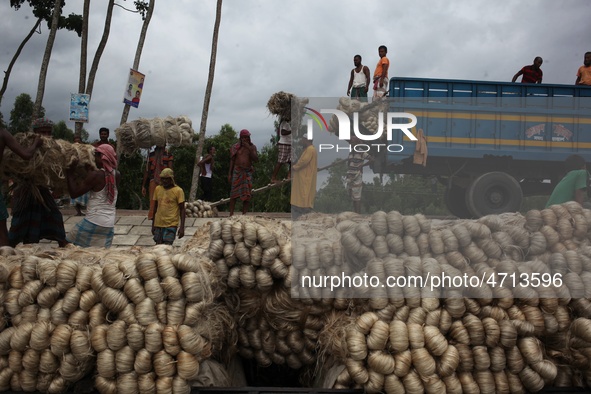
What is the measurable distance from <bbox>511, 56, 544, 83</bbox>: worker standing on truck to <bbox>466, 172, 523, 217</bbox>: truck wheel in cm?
457

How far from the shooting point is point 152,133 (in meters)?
9.80

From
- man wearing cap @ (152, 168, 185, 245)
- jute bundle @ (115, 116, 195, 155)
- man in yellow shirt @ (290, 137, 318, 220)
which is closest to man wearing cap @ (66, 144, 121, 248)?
man wearing cap @ (152, 168, 185, 245)

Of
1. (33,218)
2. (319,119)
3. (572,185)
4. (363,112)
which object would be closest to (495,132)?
(572,185)

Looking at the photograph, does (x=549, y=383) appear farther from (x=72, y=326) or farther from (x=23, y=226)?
(x=23, y=226)

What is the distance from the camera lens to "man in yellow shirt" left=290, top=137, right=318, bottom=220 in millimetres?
2340

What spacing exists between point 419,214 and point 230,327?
3.49 feet

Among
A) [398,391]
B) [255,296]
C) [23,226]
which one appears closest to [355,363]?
[398,391]

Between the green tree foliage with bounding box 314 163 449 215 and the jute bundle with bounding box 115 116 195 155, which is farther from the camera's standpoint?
the jute bundle with bounding box 115 116 195 155

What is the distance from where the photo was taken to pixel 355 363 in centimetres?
201

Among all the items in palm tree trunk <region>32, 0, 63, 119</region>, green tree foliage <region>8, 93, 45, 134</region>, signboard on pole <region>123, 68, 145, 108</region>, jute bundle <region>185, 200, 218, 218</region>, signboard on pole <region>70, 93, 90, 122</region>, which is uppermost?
green tree foliage <region>8, 93, 45, 134</region>

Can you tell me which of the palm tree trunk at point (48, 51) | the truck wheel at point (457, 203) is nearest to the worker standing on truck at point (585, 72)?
the truck wheel at point (457, 203)

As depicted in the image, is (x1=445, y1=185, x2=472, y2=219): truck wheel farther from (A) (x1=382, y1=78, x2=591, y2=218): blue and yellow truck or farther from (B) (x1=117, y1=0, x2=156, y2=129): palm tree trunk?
(B) (x1=117, y1=0, x2=156, y2=129): palm tree trunk

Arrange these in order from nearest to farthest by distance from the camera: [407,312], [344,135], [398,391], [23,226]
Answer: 1. [398,391]
2. [407,312]
3. [344,135]
4. [23,226]

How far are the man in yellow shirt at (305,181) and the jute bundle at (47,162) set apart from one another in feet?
7.58
